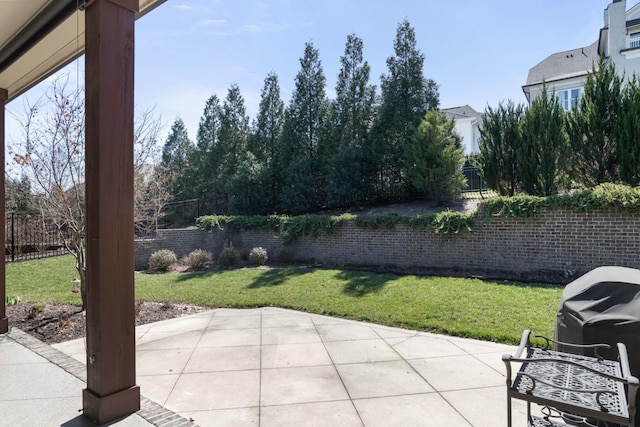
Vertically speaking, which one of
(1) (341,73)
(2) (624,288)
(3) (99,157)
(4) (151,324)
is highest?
(1) (341,73)

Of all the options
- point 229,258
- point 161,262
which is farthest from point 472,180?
point 161,262

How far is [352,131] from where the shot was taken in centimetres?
1402

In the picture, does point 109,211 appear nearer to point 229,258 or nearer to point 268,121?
point 229,258

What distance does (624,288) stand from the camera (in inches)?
85.3

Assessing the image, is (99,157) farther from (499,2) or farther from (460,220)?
(460,220)

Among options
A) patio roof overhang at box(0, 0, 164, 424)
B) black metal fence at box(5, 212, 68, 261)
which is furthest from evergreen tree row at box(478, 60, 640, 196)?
black metal fence at box(5, 212, 68, 261)

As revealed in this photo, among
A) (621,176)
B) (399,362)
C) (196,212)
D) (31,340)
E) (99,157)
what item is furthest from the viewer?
(196,212)

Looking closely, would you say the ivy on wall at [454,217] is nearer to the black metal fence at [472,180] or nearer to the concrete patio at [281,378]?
the concrete patio at [281,378]

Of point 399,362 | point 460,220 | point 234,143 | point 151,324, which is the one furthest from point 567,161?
point 234,143

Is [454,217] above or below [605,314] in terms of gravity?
above

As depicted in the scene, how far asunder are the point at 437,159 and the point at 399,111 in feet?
9.05

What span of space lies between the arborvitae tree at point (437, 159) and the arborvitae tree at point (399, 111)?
1362 millimetres

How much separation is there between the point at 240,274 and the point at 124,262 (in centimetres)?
707

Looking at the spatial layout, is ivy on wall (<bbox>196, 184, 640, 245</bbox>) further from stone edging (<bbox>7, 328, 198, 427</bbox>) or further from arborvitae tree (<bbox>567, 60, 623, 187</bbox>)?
stone edging (<bbox>7, 328, 198, 427</bbox>)
